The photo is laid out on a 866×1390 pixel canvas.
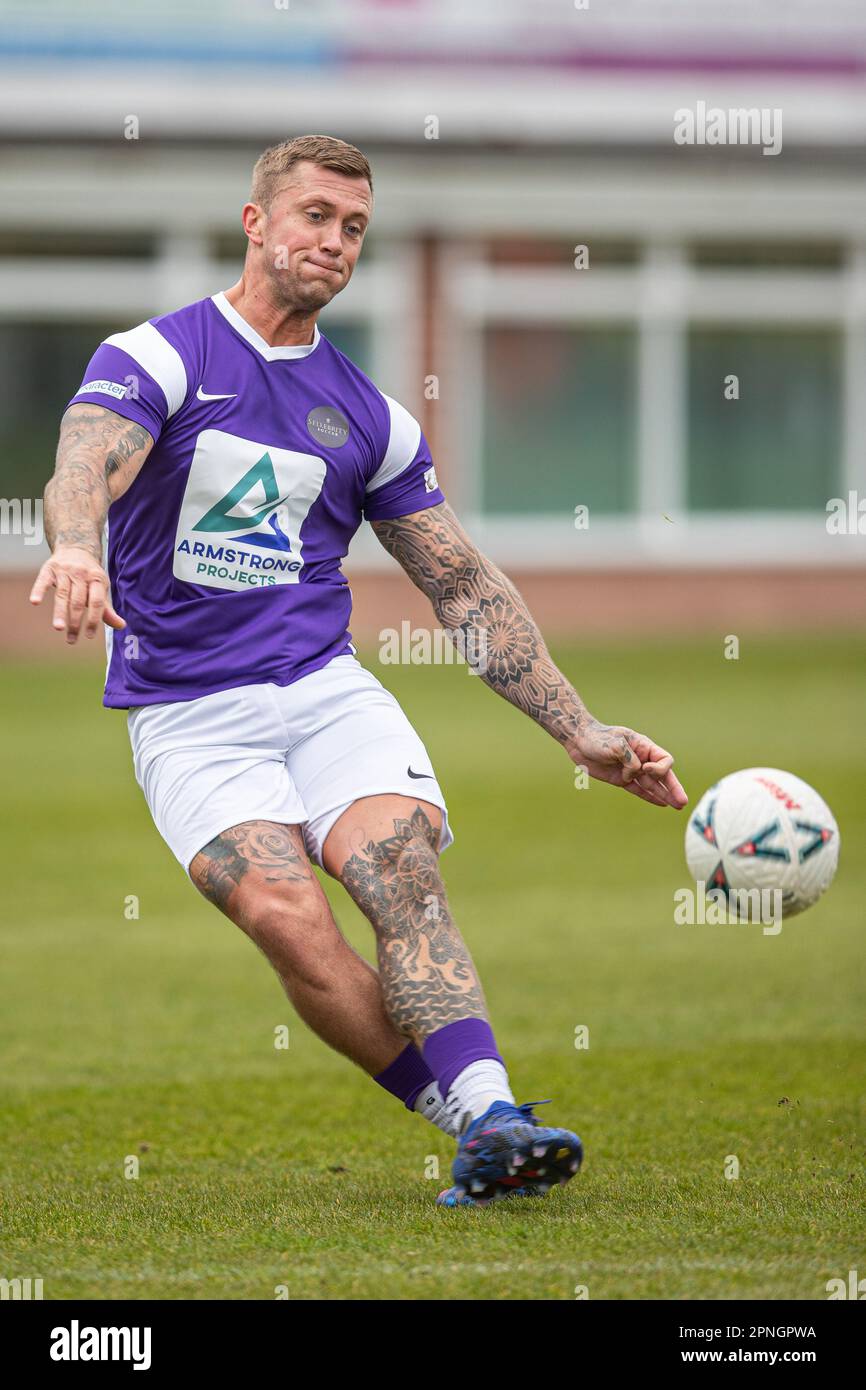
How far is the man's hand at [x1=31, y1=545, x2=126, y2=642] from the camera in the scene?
14.1 feet

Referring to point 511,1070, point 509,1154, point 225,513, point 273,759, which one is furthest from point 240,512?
point 511,1070

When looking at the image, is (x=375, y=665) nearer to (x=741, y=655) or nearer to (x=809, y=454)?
(x=741, y=655)

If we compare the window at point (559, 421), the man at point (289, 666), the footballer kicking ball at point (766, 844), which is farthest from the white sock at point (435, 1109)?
the window at point (559, 421)

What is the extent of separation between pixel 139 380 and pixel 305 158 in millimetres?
757

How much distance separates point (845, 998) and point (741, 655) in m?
13.6

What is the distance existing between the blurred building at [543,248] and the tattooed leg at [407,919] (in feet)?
56.1

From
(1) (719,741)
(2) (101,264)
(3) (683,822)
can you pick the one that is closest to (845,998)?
(3) (683,822)

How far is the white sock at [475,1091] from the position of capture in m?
4.80

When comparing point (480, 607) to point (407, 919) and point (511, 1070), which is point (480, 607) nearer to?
point (407, 919)

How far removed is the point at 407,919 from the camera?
5.03m

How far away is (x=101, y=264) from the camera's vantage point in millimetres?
22469

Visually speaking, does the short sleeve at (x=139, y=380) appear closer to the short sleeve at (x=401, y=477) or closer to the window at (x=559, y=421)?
the short sleeve at (x=401, y=477)

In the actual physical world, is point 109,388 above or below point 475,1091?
above
